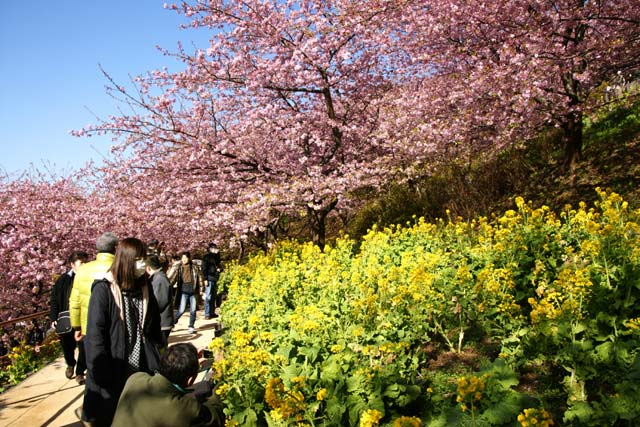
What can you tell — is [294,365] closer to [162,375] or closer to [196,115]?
[162,375]

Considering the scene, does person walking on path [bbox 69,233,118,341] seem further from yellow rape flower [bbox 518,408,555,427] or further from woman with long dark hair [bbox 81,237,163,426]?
yellow rape flower [bbox 518,408,555,427]

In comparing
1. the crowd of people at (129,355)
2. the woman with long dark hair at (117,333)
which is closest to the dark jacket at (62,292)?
the crowd of people at (129,355)

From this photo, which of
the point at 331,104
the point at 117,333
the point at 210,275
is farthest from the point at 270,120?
the point at 117,333

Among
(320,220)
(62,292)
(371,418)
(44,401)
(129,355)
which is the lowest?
(44,401)

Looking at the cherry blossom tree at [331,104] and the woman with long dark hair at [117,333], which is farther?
the cherry blossom tree at [331,104]

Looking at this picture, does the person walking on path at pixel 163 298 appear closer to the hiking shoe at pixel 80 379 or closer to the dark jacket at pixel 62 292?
the dark jacket at pixel 62 292

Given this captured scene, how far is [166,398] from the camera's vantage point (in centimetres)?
304

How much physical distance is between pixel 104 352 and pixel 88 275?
99cm

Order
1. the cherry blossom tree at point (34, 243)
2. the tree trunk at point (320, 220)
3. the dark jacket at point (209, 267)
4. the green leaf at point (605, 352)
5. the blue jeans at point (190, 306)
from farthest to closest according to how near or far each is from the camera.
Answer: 1. the cherry blossom tree at point (34, 243)
2. the dark jacket at point (209, 267)
3. the tree trunk at point (320, 220)
4. the blue jeans at point (190, 306)
5. the green leaf at point (605, 352)

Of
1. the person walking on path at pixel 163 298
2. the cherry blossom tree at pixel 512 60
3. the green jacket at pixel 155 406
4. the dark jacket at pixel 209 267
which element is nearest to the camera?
the green jacket at pixel 155 406

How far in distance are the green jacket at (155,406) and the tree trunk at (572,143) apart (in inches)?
447

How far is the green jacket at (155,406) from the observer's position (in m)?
3.00

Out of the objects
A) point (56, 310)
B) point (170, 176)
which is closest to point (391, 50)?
point (170, 176)

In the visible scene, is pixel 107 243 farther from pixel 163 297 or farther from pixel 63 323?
pixel 63 323
